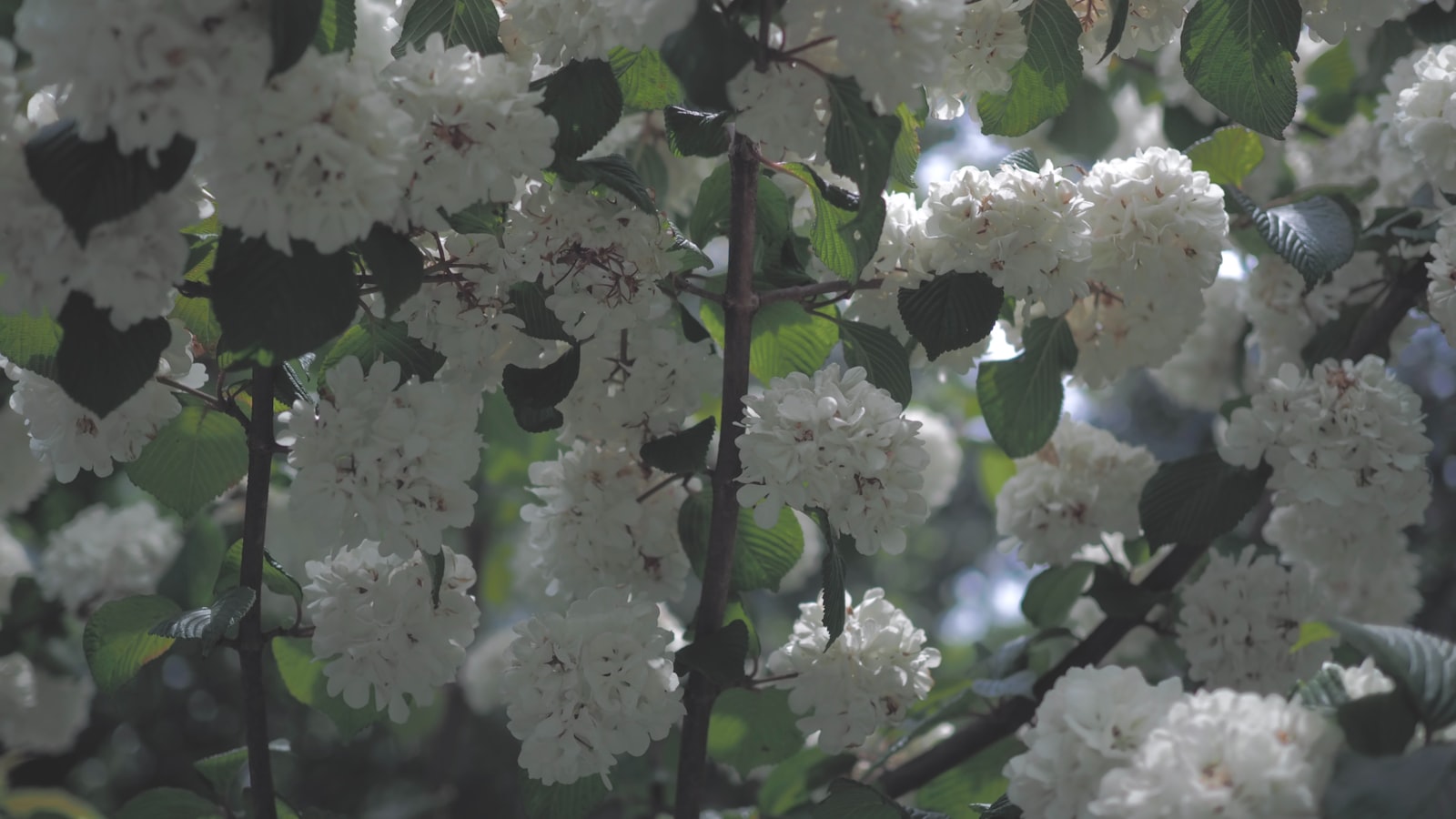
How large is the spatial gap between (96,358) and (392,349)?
247 mm

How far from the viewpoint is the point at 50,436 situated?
923 mm

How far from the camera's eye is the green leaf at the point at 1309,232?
1100mm

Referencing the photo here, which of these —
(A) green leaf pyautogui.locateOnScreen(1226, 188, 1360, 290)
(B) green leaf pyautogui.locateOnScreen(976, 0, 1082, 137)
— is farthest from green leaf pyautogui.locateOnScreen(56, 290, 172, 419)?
(A) green leaf pyautogui.locateOnScreen(1226, 188, 1360, 290)

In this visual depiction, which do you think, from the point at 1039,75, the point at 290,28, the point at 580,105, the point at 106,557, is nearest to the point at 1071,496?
the point at 1039,75

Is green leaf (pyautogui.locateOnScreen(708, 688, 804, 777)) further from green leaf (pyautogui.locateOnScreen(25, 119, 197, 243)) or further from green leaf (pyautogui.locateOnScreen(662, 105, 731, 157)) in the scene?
green leaf (pyautogui.locateOnScreen(25, 119, 197, 243))

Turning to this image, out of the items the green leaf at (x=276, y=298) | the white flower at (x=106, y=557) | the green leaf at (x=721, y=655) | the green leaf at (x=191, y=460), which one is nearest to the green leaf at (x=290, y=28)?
the green leaf at (x=276, y=298)

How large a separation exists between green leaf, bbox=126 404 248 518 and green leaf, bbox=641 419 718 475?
380 millimetres

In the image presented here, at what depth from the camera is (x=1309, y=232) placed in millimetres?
1139

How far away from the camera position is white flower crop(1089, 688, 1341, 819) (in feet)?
2.09

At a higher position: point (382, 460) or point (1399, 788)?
point (382, 460)

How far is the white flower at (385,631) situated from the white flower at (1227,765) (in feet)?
1.75

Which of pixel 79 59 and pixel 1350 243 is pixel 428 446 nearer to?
pixel 79 59

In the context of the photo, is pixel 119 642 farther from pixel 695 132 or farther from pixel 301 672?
pixel 695 132

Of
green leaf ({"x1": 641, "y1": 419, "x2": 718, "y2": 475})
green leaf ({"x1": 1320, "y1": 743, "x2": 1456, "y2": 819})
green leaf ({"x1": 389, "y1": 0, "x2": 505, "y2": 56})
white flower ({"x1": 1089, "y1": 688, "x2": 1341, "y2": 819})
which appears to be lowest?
green leaf ({"x1": 1320, "y1": 743, "x2": 1456, "y2": 819})
